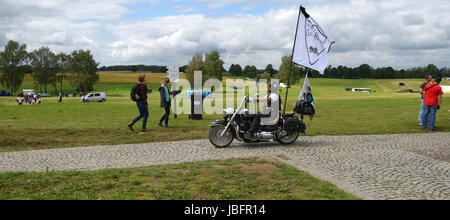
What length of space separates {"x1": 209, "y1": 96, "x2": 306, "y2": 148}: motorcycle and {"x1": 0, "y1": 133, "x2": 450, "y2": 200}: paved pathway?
10.6 inches

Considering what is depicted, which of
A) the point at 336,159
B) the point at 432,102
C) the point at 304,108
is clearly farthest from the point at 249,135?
the point at 432,102

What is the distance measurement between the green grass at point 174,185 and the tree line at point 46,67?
89.5 metres

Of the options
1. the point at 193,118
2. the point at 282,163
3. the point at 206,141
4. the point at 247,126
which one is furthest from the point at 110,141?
the point at 193,118

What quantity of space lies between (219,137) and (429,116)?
31.4 feet

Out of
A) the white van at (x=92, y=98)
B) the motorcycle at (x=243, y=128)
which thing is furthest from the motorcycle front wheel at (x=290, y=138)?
the white van at (x=92, y=98)

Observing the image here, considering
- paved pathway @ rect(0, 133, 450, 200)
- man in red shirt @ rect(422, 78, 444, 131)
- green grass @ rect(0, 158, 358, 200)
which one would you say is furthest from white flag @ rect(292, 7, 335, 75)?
man in red shirt @ rect(422, 78, 444, 131)

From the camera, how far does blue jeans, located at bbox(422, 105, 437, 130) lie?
1328 centimetres

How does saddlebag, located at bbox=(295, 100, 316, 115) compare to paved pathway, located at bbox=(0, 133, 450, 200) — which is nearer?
paved pathway, located at bbox=(0, 133, 450, 200)

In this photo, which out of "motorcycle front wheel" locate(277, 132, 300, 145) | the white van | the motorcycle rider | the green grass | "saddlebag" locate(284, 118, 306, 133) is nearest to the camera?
the green grass

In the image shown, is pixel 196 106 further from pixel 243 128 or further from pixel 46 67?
pixel 46 67

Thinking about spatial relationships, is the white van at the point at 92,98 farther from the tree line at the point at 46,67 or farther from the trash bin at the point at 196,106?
the tree line at the point at 46,67

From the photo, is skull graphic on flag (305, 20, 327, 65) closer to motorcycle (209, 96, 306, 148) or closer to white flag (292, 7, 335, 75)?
white flag (292, 7, 335, 75)

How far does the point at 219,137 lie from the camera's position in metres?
9.68
